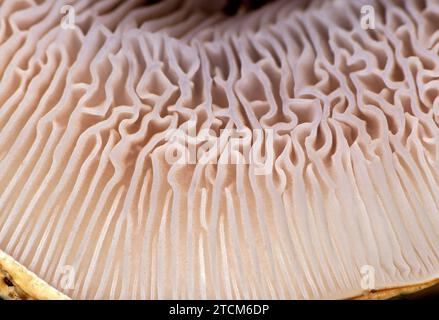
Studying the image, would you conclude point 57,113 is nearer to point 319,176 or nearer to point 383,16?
point 319,176

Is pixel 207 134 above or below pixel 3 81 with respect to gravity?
below

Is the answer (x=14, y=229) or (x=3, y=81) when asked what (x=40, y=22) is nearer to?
(x=3, y=81)

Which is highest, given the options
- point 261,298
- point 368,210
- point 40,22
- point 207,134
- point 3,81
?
point 40,22

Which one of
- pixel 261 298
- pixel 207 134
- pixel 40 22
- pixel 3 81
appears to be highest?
pixel 40 22

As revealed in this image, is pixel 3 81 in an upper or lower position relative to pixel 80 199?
Result: upper

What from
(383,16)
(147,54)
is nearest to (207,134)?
(147,54)

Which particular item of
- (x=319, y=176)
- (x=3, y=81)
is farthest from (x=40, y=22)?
(x=319, y=176)
